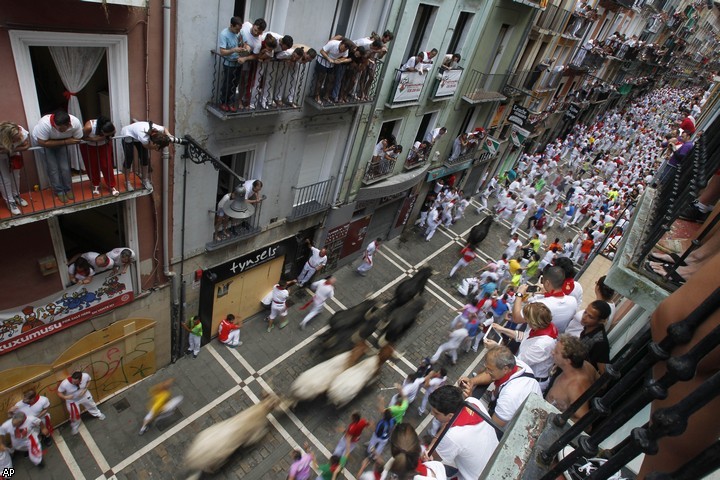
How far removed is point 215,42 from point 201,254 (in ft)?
17.7

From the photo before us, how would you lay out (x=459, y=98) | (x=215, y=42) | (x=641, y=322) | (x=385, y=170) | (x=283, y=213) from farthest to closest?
A: (x=459, y=98)
(x=385, y=170)
(x=283, y=213)
(x=215, y=42)
(x=641, y=322)

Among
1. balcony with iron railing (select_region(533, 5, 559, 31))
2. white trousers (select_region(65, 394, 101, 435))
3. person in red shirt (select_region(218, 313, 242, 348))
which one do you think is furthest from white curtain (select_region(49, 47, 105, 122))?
balcony with iron railing (select_region(533, 5, 559, 31))

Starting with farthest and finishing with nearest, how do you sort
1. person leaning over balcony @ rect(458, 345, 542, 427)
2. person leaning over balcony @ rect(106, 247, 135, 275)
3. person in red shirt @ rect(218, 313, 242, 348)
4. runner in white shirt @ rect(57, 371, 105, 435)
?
1. person in red shirt @ rect(218, 313, 242, 348)
2. runner in white shirt @ rect(57, 371, 105, 435)
3. person leaning over balcony @ rect(106, 247, 135, 275)
4. person leaning over balcony @ rect(458, 345, 542, 427)

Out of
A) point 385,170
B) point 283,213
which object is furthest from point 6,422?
point 385,170

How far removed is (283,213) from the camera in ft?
44.5

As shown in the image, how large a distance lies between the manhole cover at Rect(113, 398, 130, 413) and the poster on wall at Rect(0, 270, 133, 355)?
3.35 meters

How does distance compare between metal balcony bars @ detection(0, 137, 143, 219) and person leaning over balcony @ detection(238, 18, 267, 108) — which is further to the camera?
person leaning over balcony @ detection(238, 18, 267, 108)

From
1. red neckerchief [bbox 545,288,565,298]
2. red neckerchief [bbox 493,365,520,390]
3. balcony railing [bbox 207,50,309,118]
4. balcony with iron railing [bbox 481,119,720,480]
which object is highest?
balcony with iron railing [bbox 481,119,720,480]

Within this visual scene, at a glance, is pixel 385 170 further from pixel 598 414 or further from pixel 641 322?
pixel 598 414

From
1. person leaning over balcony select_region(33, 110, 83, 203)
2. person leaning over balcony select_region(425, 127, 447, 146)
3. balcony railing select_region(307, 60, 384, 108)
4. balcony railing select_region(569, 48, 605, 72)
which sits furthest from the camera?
balcony railing select_region(569, 48, 605, 72)

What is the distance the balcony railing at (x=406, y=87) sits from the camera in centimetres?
1406

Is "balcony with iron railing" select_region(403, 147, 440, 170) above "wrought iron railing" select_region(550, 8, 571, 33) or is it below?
below

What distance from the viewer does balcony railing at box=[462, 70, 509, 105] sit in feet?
63.0

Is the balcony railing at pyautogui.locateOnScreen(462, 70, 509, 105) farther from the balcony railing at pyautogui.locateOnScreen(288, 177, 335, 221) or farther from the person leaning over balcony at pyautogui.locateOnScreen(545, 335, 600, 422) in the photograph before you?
the person leaning over balcony at pyautogui.locateOnScreen(545, 335, 600, 422)
